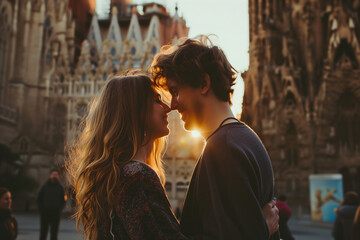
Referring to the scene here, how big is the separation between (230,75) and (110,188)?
790 millimetres

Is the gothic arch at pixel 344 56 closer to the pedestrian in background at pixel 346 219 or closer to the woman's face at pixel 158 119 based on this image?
the pedestrian in background at pixel 346 219

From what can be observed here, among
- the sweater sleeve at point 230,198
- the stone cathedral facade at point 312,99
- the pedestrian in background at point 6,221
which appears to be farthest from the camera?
the stone cathedral facade at point 312,99

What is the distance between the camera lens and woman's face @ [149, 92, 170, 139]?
2.04m

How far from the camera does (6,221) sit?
16.5 ft

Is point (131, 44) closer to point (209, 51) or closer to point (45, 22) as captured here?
point (45, 22)

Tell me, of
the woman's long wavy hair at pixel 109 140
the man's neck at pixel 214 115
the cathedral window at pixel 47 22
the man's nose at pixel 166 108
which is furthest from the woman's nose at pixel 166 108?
the cathedral window at pixel 47 22

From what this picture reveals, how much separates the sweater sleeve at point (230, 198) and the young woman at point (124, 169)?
0.20 meters

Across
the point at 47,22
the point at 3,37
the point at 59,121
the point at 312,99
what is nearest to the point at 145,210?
the point at 312,99

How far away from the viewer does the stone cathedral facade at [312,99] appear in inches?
1037

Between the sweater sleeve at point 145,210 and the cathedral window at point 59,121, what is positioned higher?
the cathedral window at point 59,121

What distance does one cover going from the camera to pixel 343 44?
28.1m

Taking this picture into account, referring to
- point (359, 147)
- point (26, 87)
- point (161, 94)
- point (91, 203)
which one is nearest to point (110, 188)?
point (91, 203)

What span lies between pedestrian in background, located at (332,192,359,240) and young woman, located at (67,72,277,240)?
5.20m

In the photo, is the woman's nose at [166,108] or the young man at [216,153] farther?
the woman's nose at [166,108]
